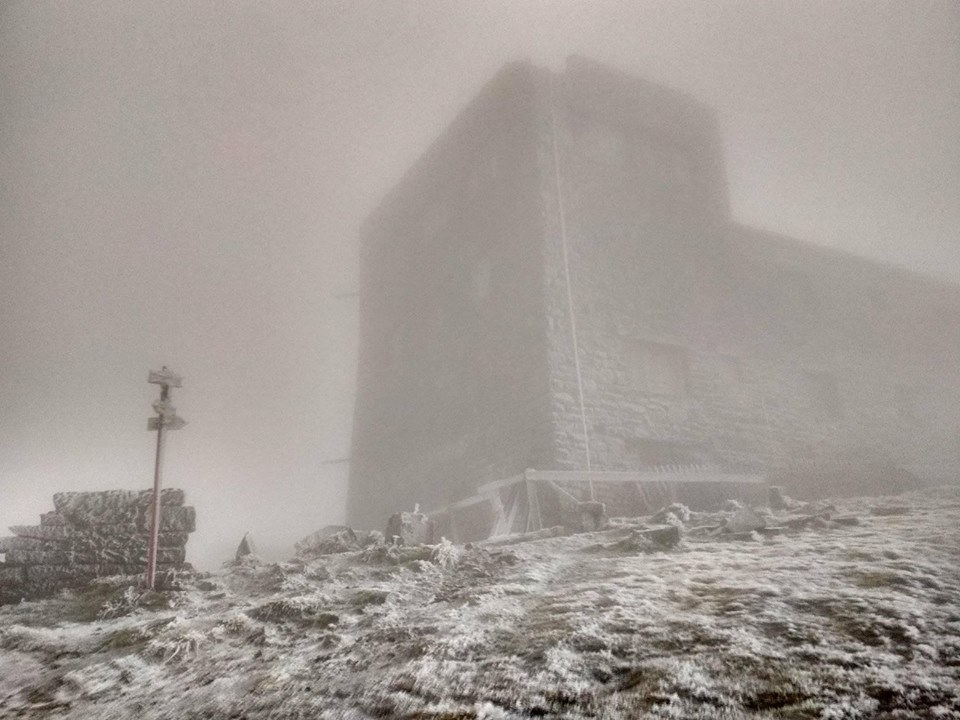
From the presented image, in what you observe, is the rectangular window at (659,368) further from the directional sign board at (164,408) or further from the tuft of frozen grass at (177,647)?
the tuft of frozen grass at (177,647)

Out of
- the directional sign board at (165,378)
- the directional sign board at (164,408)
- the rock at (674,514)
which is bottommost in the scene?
the rock at (674,514)

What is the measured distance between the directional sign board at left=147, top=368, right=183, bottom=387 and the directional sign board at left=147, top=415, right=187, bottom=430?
28 centimetres

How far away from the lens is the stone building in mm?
9922

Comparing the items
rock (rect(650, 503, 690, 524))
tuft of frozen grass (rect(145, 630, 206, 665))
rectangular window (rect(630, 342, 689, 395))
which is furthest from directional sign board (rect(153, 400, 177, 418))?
rectangular window (rect(630, 342, 689, 395))

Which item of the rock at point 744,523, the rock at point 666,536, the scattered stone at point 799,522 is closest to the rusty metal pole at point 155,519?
the rock at point 666,536

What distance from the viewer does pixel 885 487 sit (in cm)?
1077

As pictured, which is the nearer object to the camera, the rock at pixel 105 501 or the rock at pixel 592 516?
the rock at pixel 105 501

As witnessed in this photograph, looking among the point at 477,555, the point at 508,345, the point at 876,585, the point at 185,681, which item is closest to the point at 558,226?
the point at 508,345

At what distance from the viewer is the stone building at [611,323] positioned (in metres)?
9.92

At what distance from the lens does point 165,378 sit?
5.30 meters

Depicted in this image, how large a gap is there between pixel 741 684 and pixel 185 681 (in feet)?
8.56

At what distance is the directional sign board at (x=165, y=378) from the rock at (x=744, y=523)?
197 inches

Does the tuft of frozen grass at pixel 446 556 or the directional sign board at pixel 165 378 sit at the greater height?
the directional sign board at pixel 165 378

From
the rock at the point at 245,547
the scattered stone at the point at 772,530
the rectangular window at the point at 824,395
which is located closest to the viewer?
the scattered stone at the point at 772,530
